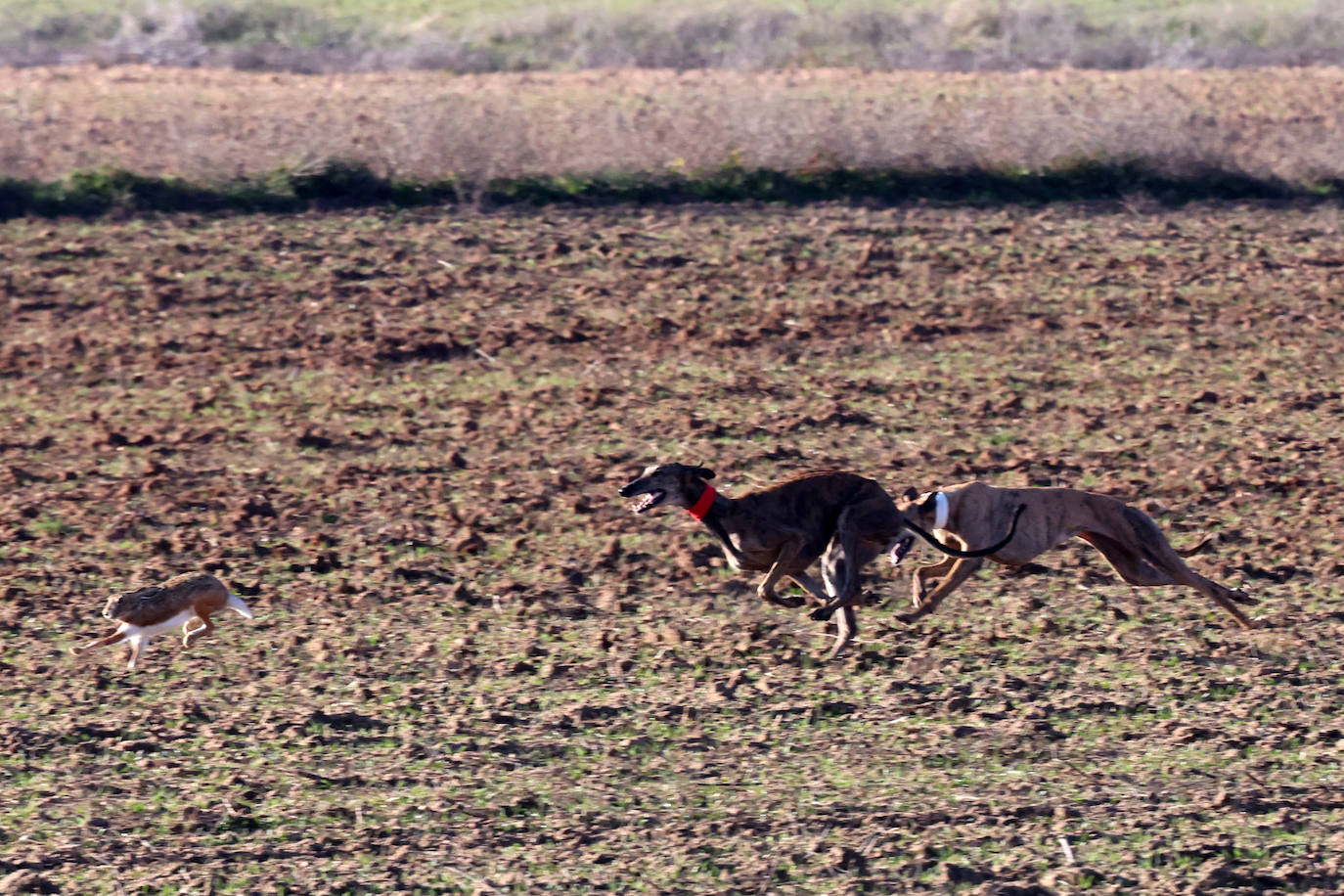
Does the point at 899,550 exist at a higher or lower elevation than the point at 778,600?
higher

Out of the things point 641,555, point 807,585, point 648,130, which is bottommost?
point 641,555

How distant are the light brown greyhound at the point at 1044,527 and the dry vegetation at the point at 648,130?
10.8m

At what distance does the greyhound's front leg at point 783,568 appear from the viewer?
8.11 meters

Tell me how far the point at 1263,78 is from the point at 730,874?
69.5 feet

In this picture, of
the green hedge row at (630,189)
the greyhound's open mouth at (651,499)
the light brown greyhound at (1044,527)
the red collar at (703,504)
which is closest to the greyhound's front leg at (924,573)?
the light brown greyhound at (1044,527)

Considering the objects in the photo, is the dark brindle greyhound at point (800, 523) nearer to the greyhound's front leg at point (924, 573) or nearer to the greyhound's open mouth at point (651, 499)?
the greyhound's open mouth at point (651, 499)

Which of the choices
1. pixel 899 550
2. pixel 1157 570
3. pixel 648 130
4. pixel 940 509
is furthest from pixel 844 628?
pixel 648 130

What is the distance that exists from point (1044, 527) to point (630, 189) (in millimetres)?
10722

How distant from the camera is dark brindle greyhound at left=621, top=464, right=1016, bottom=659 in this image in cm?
810

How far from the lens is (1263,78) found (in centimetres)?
2511

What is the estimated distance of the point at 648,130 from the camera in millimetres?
19375

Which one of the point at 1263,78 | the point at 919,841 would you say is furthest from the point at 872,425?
the point at 1263,78

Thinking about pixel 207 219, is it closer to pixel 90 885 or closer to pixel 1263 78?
pixel 90 885

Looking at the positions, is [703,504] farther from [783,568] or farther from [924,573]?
[924,573]
